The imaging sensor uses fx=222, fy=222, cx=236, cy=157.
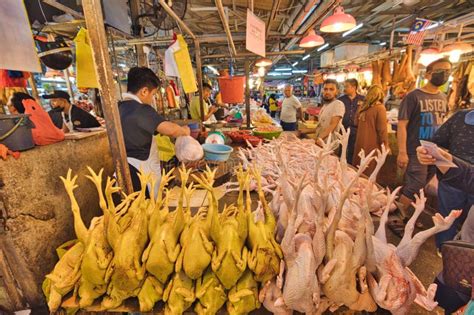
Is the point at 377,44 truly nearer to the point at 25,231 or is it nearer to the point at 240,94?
the point at 240,94

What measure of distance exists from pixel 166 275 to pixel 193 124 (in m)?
2.94

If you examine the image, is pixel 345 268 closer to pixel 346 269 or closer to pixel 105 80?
pixel 346 269

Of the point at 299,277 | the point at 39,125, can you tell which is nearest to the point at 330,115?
the point at 299,277

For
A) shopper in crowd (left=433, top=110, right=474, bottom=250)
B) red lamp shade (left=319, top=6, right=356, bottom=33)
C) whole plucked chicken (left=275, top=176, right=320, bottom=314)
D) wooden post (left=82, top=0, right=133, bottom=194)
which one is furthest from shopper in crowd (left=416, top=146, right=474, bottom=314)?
red lamp shade (left=319, top=6, right=356, bottom=33)

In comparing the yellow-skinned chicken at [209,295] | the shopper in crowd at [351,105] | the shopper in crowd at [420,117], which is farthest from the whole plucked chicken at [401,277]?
the shopper in crowd at [351,105]

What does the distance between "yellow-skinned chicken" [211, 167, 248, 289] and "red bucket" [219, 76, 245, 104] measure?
11.7ft

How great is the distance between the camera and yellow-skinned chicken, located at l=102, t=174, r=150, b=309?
3.46ft

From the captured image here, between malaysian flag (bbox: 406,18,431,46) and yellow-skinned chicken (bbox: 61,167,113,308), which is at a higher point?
malaysian flag (bbox: 406,18,431,46)

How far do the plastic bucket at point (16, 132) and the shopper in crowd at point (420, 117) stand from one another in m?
4.29

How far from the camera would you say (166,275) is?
110 centimetres

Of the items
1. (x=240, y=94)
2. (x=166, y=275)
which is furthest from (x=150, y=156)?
(x=240, y=94)

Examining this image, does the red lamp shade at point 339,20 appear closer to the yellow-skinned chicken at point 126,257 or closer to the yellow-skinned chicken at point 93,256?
the yellow-skinned chicken at point 126,257

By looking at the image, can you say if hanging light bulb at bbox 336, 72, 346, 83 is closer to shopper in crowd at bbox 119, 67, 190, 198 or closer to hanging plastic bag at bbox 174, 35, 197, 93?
hanging plastic bag at bbox 174, 35, 197, 93

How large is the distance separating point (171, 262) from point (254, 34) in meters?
2.82
